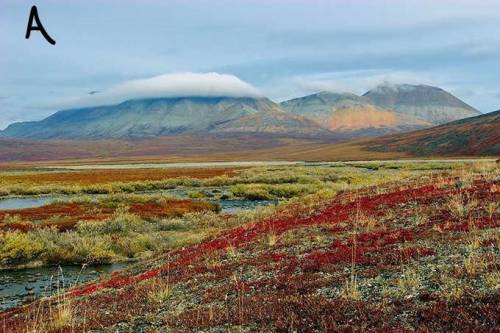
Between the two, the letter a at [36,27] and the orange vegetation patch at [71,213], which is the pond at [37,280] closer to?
the orange vegetation patch at [71,213]

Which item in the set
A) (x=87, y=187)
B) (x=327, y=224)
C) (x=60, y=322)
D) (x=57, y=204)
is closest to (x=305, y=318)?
(x=60, y=322)

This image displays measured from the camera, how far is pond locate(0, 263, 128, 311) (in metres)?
22.4

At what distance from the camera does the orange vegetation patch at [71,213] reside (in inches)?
1534

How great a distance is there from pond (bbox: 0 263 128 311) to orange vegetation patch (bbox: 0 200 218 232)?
8867mm

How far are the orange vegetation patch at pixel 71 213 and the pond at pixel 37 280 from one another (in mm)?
8867

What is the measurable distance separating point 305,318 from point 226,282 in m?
5.29

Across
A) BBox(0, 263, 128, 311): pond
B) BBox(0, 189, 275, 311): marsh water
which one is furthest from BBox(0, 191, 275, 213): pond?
BBox(0, 263, 128, 311): pond

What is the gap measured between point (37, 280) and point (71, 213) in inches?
932

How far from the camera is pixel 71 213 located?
48562mm

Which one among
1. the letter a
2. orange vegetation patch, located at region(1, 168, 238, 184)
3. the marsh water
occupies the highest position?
the letter a

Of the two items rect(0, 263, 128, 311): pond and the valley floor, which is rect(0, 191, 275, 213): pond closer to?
rect(0, 263, 128, 311): pond

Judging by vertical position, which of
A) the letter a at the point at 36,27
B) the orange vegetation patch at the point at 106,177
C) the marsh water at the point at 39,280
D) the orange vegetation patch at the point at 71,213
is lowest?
the marsh water at the point at 39,280

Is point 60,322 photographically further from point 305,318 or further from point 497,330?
point 497,330

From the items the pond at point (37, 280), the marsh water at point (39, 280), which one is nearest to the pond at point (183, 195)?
the marsh water at point (39, 280)
